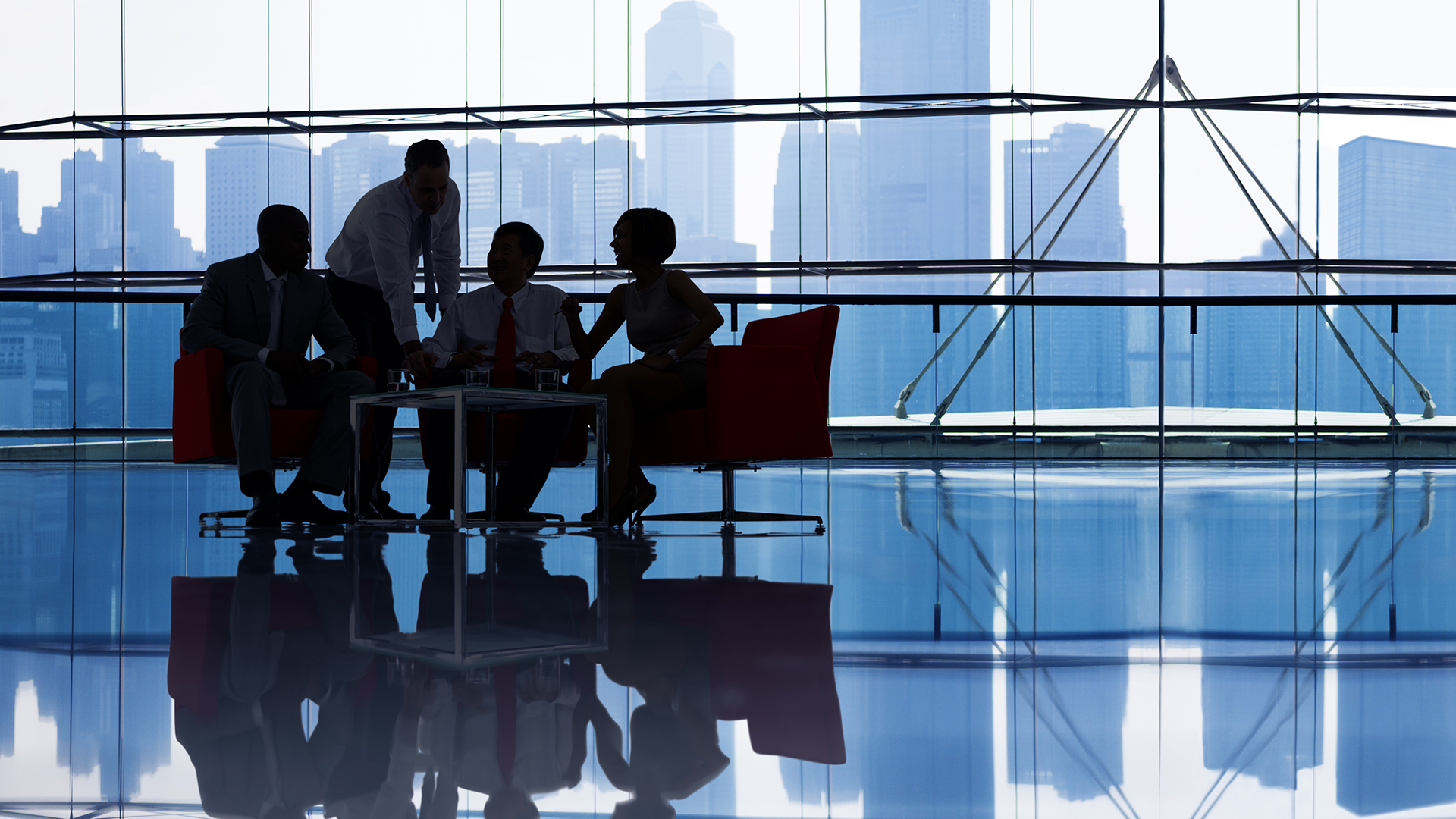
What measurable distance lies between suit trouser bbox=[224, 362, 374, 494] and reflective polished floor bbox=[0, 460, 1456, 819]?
31 cm

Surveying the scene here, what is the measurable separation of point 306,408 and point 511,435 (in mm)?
550

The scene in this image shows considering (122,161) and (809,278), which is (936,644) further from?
(122,161)

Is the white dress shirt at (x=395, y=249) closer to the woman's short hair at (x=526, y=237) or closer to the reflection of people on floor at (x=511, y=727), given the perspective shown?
the woman's short hair at (x=526, y=237)

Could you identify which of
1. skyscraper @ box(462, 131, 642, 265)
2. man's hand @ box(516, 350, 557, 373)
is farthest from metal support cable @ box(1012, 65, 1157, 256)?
man's hand @ box(516, 350, 557, 373)

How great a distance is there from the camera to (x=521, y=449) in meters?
3.16

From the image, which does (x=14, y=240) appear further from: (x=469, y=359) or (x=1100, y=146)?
(x=1100, y=146)

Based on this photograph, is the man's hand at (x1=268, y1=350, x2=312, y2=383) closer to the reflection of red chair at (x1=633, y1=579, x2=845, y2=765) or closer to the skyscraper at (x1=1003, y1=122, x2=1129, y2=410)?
the reflection of red chair at (x1=633, y1=579, x2=845, y2=765)

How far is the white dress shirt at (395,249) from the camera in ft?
10.4

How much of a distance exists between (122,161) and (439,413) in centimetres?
765

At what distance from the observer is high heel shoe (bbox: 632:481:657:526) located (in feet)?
10.0

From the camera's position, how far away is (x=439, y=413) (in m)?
3.15

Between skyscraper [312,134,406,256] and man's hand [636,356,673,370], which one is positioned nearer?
man's hand [636,356,673,370]

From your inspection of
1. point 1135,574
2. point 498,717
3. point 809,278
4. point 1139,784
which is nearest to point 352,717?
point 498,717

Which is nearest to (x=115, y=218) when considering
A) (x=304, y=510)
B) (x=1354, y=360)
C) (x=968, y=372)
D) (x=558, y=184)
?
(x=558, y=184)
